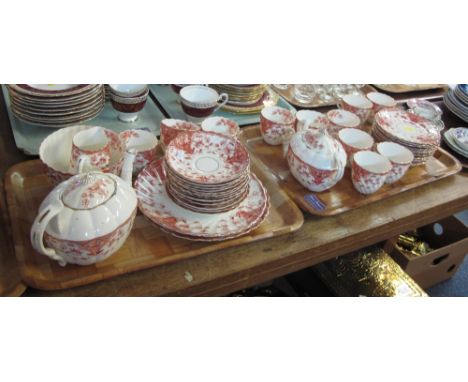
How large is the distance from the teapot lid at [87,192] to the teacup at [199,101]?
0.48 metres

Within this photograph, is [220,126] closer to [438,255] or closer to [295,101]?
[295,101]

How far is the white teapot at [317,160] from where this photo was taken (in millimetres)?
1033

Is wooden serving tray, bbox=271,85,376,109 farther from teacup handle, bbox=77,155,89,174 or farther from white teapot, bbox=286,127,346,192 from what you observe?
teacup handle, bbox=77,155,89,174

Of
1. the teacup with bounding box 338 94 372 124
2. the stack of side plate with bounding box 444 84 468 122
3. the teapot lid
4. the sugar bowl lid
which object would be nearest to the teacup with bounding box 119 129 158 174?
the teapot lid

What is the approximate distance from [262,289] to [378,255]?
37cm

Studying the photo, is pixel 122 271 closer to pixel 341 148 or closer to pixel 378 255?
pixel 341 148

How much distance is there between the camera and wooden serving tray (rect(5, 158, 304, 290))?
2.55 feet

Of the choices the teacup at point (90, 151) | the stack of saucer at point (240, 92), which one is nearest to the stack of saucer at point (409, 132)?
the stack of saucer at point (240, 92)

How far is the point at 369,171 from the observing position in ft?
3.47

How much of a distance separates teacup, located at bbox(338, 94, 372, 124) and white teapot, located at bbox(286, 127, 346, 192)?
12.0 inches

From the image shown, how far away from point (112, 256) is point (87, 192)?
141mm

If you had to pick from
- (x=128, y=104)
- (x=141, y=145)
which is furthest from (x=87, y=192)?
(x=128, y=104)

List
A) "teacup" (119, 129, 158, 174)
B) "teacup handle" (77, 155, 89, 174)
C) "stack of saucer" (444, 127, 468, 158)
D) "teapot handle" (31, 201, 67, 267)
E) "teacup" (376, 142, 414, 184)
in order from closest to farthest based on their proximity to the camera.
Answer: "teapot handle" (31, 201, 67, 267) < "teacup handle" (77, 155, 89, 174) < "teacup" (119, 129, 158, 174) < "teacup" (376, 142, 414, 184) < "stack of saucer" (444, 127, 468, 158)

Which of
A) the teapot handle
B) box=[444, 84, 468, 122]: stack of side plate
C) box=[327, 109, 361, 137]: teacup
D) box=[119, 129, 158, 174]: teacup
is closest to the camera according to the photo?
the teapot handle
